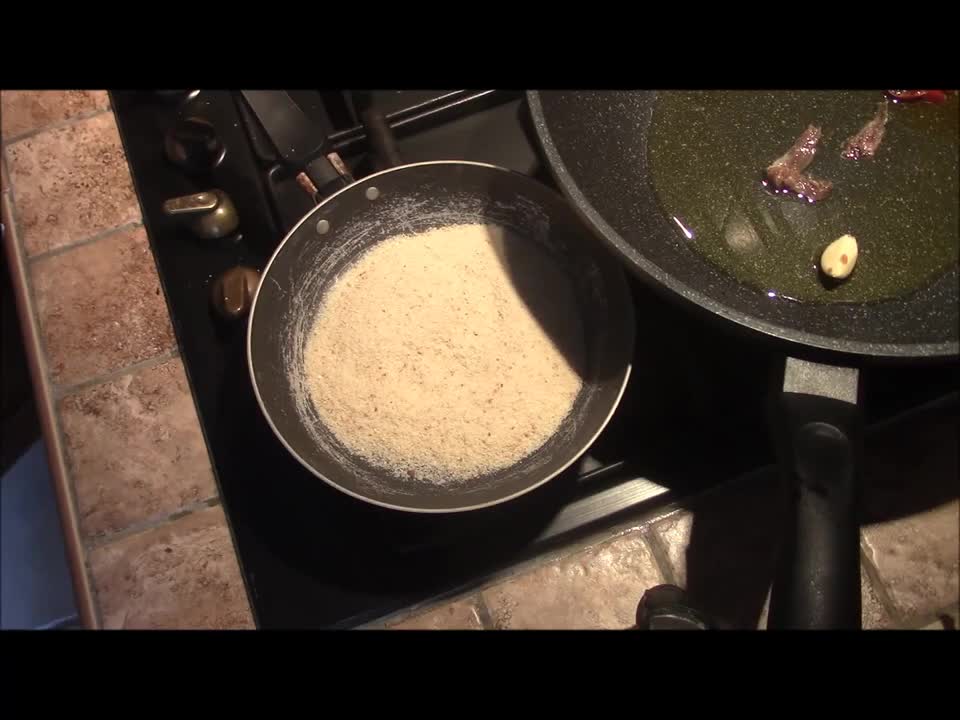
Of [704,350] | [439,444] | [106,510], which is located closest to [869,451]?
[704,350]

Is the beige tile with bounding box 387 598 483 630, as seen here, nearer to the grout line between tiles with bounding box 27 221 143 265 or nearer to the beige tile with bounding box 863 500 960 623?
the beige tile with bounding box 863 500 960 623

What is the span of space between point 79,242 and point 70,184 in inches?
2.9

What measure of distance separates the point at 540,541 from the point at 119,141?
66 centimetres

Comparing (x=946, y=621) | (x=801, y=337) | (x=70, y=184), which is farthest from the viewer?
(x=70, y=184)

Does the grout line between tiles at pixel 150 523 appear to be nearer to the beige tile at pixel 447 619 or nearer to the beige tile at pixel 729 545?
the beige tile at pixel 447 619

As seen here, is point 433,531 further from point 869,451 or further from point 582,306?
point 869,451

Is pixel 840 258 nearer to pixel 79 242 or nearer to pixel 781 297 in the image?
pixel 781 297

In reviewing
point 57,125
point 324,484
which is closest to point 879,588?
point 324,484

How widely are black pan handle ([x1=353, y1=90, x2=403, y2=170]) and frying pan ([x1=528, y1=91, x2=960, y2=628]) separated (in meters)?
0.16

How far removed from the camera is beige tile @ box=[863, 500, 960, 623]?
0.65 m

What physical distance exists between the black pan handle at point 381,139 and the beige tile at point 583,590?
1.46 ft

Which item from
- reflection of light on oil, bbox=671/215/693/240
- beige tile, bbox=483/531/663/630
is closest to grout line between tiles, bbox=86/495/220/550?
beige tile, bbox=483/531/663/630

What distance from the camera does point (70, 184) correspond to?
0.76 m

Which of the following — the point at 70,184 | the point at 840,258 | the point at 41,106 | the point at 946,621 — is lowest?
the point at 946,621
